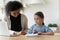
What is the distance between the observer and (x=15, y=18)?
9.15ft

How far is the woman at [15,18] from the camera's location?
8.56 ft

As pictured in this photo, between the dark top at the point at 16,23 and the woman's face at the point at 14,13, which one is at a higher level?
the woman's face at the point at 14,13

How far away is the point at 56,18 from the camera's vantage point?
4.00 m

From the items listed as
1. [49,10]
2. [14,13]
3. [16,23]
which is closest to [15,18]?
[16,23]

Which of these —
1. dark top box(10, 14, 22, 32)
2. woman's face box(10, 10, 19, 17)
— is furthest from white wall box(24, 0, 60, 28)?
woman's face box(10, 10, 19, 17)

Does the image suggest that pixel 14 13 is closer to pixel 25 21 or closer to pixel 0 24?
pixel 25 21

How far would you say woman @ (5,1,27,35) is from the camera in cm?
261

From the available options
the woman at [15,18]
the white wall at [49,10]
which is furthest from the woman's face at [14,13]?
the white wall at [49,10]

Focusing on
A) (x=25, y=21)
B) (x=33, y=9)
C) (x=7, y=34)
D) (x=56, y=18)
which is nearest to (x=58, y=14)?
(x=56, y=18)

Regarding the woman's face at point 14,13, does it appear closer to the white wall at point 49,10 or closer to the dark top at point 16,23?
the dark top at point 16,23

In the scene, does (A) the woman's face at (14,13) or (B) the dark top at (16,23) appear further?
(B) the dark top at (16,23)

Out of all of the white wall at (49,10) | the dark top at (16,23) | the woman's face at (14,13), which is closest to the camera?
the woman's face at (14,13)

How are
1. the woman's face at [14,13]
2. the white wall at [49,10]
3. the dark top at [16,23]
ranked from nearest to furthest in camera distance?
1. the woman's face at [14,13]
2. the dark top at [16,23]
3. the white wall at [49,10]

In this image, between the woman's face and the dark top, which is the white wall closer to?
the dark top
